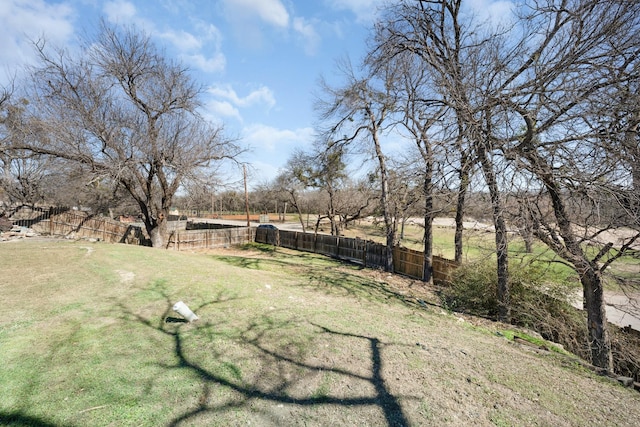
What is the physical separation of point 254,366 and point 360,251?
1165 centimetres

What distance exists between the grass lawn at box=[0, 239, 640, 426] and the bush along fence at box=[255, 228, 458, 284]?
4860 millimetres

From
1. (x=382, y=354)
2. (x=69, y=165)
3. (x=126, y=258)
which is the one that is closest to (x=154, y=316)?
(x=382, y=354)

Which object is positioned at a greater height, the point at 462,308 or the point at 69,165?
the point at 69,165

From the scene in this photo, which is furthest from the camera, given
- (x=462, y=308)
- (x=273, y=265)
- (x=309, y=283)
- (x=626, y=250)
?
(x=273, y=265)

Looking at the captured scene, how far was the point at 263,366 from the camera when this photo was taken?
3113mm

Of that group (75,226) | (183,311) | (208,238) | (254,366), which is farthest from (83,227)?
(254,366)

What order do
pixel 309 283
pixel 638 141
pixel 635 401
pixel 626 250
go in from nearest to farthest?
pixel 635 401, pixel 638 141, pixel 626 250, pixel 309 283

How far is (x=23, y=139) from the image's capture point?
402 inches

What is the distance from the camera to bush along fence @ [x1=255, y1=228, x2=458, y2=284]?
33.9 ft

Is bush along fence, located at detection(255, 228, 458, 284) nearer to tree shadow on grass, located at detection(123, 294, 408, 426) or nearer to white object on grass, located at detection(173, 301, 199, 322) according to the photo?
tree shadow on grass, located at detection(123, 294, 408, 426)

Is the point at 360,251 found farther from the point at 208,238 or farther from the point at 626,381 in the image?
the point at 626,381

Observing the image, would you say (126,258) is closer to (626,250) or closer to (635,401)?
(635,401)

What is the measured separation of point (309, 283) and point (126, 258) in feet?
16.8

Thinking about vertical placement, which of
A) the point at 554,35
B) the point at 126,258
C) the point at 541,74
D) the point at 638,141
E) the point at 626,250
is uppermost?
the point at 554,35
